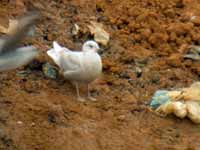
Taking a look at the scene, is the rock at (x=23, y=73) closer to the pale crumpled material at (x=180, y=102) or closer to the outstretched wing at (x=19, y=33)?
the outstretched wing at (x=19, y=33)

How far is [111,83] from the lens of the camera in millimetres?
7184

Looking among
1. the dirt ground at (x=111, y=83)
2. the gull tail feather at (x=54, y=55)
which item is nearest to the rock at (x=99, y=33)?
the dirt ground at (x=111, y=83)

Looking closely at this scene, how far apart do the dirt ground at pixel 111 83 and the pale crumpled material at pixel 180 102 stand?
7 cm

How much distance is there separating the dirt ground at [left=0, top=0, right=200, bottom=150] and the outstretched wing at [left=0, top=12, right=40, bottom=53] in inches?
26.4

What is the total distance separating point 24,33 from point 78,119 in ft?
3.02

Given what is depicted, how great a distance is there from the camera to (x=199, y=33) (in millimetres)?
7941

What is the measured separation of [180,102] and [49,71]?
1.18 metres

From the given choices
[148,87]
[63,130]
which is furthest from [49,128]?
[148,87]

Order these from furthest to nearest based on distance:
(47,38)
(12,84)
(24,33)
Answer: (47,38), (12,84), (24,33)

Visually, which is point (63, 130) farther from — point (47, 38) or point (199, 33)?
point (199, 33)

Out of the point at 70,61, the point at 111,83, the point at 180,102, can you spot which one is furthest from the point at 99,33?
the point at 180,102

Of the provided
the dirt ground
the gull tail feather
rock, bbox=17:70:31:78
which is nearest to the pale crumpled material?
the dirt ground

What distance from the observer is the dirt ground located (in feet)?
21.2

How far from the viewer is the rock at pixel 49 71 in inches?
283
